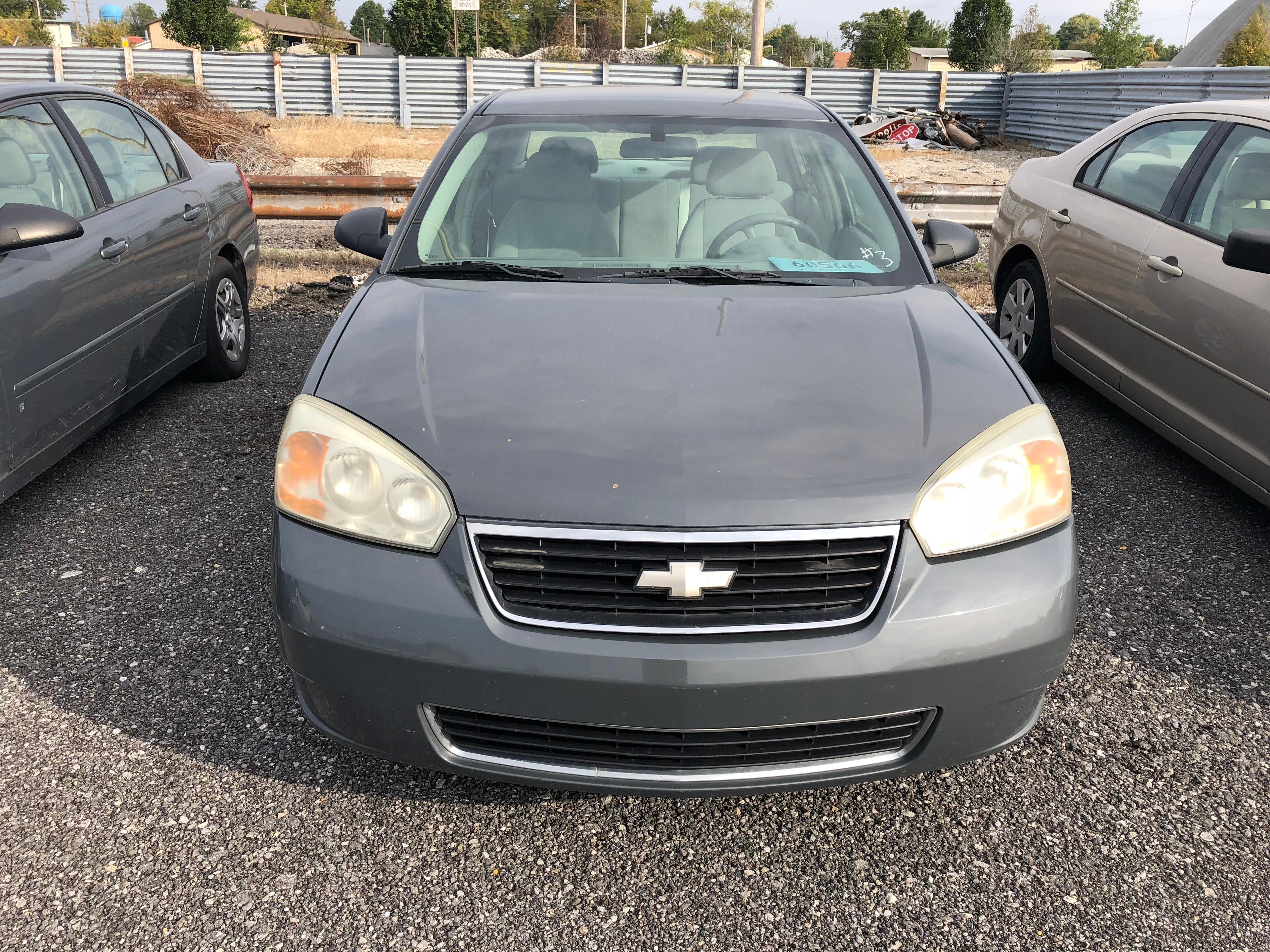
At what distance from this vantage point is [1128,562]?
3.58m

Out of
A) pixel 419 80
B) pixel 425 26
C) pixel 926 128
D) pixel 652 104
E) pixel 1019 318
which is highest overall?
pixel 425 26

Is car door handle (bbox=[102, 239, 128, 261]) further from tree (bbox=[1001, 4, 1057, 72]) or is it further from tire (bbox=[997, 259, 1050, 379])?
tree (bbox=[1001, 4, 1057, 72])

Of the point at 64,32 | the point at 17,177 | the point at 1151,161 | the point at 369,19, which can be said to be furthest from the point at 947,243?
the point at 369,19

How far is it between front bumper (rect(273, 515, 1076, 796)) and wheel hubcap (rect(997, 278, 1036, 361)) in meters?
3.65

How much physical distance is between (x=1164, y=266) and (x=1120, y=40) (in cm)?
7372

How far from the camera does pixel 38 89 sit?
4.19m

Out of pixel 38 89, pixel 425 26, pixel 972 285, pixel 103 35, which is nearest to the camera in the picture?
pixel 38 89

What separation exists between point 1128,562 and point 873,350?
69.9 inches

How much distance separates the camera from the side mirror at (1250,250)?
3.37 metres

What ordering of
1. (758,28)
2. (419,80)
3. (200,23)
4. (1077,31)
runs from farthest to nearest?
(1077,31) < (200,23) < (419,80) < (758,28)

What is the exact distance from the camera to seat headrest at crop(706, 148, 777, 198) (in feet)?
10.5

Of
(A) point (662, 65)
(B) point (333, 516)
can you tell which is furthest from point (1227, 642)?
(A) point (662, 65)

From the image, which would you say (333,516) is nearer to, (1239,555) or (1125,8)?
(1239,555)

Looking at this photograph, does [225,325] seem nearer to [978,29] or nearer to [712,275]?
[712,275]
